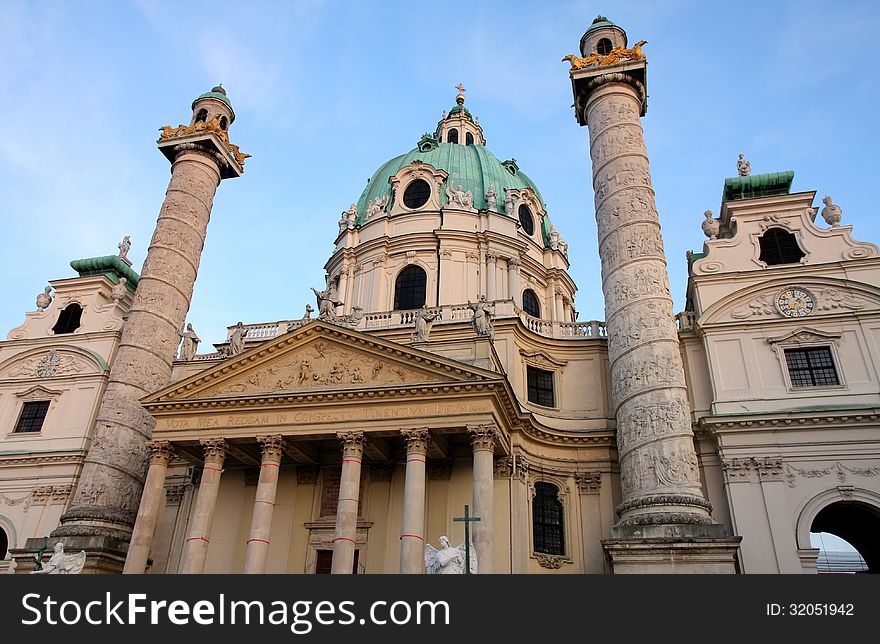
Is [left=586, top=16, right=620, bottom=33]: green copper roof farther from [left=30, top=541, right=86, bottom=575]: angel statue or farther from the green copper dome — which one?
[left=30, top=541, right=86, bottom=575]: angel statue

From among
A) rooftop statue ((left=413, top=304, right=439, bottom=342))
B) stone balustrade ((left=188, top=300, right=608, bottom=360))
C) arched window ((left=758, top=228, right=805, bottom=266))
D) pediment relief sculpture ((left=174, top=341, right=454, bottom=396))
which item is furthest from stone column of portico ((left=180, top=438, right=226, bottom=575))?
arched window ((left=758, top=228, right=805, bottom=266))

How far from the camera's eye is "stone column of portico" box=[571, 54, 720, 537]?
17.3m

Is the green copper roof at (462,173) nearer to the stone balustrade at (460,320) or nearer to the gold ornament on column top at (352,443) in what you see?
the stone balustrade at (460,320)

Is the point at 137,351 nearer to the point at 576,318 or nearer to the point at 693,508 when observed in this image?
the point at 693,508

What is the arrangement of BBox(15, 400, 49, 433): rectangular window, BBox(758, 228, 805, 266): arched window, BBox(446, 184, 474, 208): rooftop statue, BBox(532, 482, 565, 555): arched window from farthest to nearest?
BBox(446, 184, 474, 208): rooftop statue < BBox(15, 400, 49, 433): rectangular window < BBox(758, 228, 805, 266): arched window < BBox(532, 482, 565, 555): arched window

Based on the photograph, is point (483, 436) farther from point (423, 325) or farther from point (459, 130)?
point (459, 130)

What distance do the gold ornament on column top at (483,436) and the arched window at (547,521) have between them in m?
4.46

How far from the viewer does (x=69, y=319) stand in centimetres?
2923

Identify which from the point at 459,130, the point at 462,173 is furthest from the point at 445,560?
the point at 459,130

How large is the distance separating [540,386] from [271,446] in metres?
9.58

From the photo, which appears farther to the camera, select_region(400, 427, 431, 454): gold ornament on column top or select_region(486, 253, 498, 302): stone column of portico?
select_region(486, 253, 498, 302): stone column of portico

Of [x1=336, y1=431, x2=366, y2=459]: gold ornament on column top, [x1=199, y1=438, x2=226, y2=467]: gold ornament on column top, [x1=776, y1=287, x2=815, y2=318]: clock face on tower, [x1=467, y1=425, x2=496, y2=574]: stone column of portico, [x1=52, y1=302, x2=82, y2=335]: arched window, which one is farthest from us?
[x1=52, y1=302, x2=82, y2=335]: arched window

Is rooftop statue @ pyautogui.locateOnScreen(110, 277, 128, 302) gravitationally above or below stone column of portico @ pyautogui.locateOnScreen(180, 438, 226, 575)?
above

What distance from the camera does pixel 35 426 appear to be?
26.5 meters
